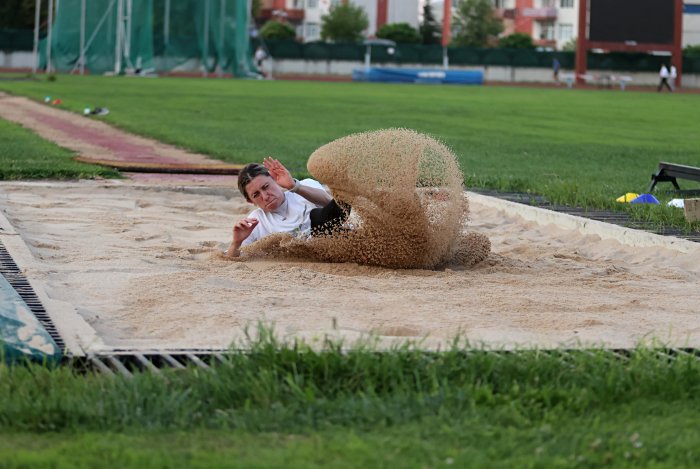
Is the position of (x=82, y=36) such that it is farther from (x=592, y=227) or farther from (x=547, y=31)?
(x=547, y=31)

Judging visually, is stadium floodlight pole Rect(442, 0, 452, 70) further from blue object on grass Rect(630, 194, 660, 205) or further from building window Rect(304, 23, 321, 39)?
blue object on grass Rect(630, 194, 660, 205)

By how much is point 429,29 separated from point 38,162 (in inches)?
3686

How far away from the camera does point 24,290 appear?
6234 millimetres

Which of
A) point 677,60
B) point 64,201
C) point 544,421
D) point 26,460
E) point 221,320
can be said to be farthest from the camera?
point 677,60

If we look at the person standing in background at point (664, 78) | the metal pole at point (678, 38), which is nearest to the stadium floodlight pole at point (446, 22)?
the metal pole at point (678, 38)

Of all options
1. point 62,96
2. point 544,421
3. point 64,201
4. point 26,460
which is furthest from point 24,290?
point 62,96

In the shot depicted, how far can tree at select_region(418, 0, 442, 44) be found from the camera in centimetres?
10538

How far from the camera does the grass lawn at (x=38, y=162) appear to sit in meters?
12.8

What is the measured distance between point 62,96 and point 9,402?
29454mm

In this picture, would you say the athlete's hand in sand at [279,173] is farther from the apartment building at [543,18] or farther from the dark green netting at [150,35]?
the apartment building at [543,18]

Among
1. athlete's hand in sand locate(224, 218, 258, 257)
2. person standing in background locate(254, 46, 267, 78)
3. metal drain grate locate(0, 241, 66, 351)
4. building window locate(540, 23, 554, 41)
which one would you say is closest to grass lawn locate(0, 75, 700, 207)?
athlete's hand in sand locate(224, 218, 258, 257)

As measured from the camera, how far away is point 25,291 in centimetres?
621

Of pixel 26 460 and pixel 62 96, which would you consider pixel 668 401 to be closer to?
pixel 26 460

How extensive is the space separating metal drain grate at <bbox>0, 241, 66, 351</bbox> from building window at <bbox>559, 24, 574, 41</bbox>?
10853 cm
